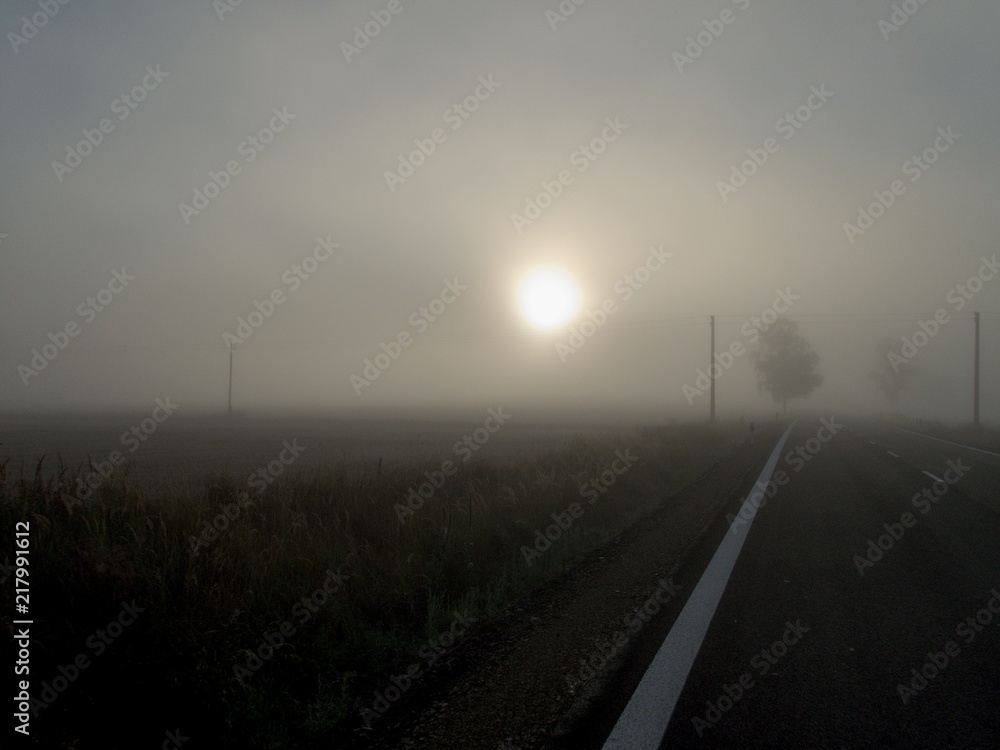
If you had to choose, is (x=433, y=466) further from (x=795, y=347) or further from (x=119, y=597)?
(x=795, y=347)

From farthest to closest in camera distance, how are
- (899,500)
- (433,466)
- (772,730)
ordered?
1. (433,466)
2. (899,500)
3. (772,730)

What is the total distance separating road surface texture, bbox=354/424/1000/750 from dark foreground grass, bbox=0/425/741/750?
600mm

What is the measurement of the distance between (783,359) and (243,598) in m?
75.6

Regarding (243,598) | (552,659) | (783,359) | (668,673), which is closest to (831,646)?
(668,673)

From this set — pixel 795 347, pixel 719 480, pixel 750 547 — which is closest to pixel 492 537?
pixel 750 547

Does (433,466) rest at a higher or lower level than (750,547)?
higher

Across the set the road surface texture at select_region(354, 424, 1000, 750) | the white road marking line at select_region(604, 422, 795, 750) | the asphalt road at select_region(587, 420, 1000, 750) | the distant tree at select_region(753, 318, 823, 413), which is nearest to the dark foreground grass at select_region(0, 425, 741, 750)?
the road surface texture at select_region(354, 424, 1000, 750)

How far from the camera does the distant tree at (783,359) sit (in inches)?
2712

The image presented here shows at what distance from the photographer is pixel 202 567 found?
4.50 metres

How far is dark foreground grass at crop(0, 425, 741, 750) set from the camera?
3100mm

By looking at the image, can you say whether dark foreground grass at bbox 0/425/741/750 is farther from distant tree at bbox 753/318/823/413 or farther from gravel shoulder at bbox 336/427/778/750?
distant tree at bbox 753/318/823/413

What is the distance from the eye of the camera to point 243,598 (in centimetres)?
439

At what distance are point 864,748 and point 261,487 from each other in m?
8.16

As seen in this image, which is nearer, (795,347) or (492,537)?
(492,537)
